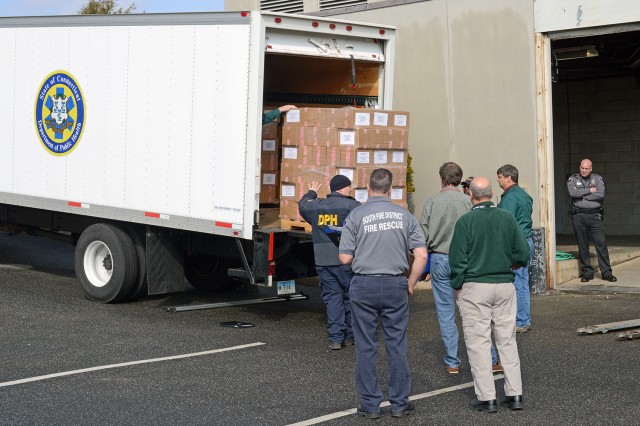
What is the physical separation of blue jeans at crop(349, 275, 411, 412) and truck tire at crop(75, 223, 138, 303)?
5.38 metres

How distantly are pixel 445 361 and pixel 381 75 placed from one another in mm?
4407

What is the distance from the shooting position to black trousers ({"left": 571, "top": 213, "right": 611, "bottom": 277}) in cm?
1391

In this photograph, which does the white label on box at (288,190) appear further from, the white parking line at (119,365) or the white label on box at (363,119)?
the white parking line at (119,365)

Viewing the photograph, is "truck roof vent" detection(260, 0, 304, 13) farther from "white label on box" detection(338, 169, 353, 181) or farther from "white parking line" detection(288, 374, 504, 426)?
"white parking line" detection(288, 374, 504, 426)

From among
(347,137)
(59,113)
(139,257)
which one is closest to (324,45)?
(347,137)

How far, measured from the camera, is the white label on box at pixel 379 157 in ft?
35.1

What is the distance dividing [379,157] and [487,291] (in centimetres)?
371

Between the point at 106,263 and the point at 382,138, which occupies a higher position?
the point at 382,138

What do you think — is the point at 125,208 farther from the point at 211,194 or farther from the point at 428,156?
the point at 428,156

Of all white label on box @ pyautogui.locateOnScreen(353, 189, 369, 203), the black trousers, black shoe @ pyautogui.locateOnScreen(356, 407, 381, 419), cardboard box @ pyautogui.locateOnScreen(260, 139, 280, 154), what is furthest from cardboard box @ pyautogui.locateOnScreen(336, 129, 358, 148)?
the black trousers

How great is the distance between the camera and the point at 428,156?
15086 millimetres

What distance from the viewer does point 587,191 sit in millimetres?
13945

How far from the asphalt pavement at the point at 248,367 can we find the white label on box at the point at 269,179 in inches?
61.3

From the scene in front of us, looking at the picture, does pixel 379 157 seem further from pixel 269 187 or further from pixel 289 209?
pixel 269 187
